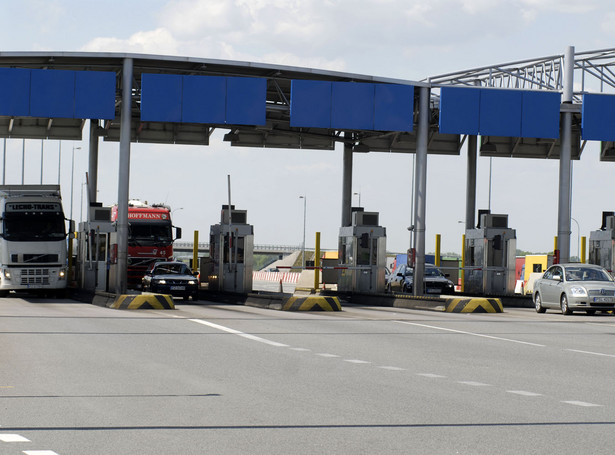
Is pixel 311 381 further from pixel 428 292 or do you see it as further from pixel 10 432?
pixel 428 292

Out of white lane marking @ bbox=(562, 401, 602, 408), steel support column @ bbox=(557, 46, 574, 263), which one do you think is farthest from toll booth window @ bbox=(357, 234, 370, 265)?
white lane marking @ bbox=(562, 401, 602, 408)

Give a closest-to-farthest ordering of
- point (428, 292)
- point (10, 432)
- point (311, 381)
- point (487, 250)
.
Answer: point (10, 432) → point (311, 381) → point (487, 250) → point (428, 292)

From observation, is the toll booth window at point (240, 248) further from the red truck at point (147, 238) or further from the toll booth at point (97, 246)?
the toll booth at point (97, 246)

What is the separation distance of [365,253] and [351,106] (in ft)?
18.8

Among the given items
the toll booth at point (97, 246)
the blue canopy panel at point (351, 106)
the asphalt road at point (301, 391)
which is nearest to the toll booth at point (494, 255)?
the blue canopy panel at point (351, 106)

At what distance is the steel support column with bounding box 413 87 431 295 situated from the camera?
124ft

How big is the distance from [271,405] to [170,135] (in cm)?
3645

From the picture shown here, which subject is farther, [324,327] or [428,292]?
[428,292]

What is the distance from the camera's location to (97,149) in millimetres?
44906

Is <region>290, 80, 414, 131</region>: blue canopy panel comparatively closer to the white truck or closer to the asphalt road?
the white truck

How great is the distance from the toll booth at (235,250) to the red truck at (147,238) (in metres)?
3.30

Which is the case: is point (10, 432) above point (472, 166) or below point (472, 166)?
below

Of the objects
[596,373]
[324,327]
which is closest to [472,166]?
[324,327]

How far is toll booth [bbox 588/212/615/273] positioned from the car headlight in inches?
453
